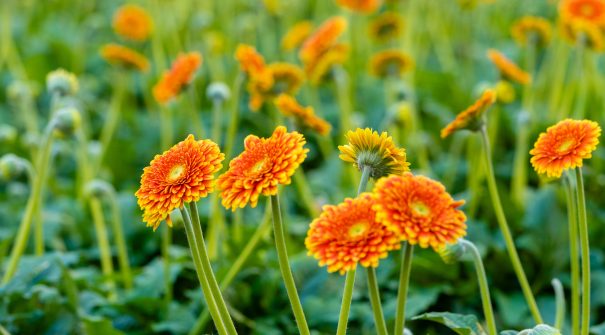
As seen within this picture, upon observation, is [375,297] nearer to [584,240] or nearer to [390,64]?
[584,240]

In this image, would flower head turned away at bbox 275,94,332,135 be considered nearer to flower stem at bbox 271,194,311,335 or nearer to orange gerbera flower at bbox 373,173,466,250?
flower stem at bbox 271,194,311,335

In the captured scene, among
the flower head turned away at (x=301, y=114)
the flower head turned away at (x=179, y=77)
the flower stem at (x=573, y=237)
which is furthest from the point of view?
the flower head turned away at (x=179, y=77)

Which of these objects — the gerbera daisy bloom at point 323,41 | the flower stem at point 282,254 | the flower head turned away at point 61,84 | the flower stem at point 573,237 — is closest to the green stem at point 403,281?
the flower stem at point 282,254

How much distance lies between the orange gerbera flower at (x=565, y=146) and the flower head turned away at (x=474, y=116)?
0.74 feet

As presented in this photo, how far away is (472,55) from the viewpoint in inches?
144

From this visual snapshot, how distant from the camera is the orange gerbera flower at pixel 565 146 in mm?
1099

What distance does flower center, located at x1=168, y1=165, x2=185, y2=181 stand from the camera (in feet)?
3.42

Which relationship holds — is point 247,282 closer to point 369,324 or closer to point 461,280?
point 369,324

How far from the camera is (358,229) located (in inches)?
37.6

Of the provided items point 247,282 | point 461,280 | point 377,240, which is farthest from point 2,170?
point 377,240

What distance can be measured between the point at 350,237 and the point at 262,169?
0.14 m

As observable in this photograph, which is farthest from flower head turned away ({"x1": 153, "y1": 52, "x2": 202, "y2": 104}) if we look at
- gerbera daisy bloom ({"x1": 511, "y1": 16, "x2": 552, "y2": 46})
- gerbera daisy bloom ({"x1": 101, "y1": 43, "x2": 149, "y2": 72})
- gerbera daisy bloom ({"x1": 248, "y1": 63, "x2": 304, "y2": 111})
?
gerbera daisy bloom ({"x1": 511, "y1": 16, "x2": 552, "y2": 46})

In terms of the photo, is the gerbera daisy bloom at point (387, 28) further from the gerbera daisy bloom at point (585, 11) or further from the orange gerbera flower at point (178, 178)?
the orange gerbera flower at point (178, 178)

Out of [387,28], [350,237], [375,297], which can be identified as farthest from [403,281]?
[387,28]
